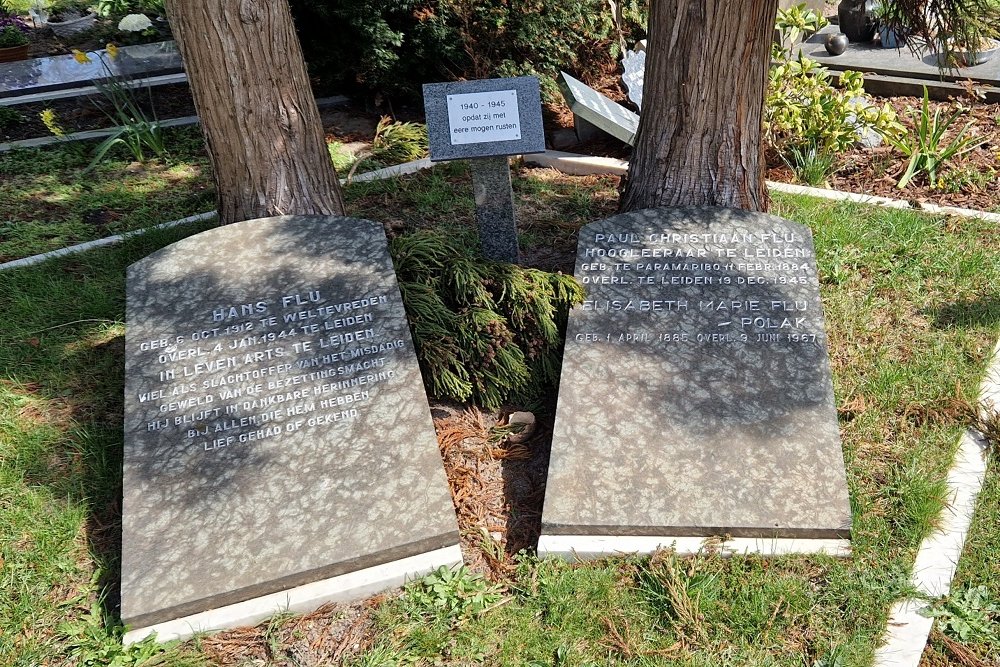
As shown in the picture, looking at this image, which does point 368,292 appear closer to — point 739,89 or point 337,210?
point 337,210

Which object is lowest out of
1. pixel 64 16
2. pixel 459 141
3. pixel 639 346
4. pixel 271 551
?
pixel 271 551

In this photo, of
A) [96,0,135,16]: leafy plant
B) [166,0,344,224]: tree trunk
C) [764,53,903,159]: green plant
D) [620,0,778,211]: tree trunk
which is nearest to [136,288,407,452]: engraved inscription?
[166,0,344,224]: tree trunk

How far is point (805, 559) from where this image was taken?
2707mm

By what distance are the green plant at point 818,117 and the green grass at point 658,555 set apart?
63 cm

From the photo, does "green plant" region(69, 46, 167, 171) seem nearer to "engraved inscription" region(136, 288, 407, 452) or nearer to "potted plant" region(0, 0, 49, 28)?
"potted plant" region(0, 0, 49, 28)

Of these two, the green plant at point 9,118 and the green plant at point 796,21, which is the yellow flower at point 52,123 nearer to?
the green plant at point 9,118

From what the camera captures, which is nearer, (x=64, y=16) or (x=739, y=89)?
(x=739, y=89)

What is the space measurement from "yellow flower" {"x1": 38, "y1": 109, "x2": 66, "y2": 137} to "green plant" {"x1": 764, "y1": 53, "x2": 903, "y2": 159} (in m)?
4.89

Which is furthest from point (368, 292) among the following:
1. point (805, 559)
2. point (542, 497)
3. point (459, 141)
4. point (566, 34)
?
point (566, 34)

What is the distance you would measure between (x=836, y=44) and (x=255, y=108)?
5.27 metres

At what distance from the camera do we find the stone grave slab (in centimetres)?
504

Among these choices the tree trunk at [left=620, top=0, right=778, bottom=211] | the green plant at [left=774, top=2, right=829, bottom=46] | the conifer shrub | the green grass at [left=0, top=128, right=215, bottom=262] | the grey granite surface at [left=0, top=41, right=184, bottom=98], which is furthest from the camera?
the grey granite surface at [left=0, top=41, right=184, bottom=98]

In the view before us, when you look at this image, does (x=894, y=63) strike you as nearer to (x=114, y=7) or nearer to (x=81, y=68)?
(x=81, y=68)

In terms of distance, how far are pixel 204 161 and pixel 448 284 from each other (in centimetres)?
302
